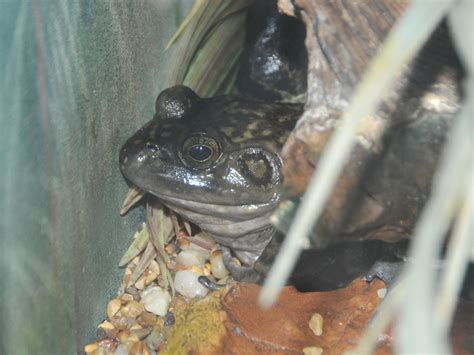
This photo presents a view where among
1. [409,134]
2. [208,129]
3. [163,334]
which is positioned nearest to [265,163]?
[208,129]

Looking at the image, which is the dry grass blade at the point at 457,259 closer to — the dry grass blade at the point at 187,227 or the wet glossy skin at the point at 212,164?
the wet glossy skin at the point at 212,164

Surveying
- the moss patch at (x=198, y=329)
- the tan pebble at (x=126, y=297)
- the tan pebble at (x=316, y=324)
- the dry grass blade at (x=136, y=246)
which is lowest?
the tan pebble at (x=126, y=297)

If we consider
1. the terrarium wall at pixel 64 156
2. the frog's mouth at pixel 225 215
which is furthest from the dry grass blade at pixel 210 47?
the frog's mouth at pixel 225 215

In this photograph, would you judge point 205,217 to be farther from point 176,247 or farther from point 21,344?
point 21,344

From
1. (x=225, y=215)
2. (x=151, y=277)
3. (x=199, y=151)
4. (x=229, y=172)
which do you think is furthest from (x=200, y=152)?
(x=151, y=277)

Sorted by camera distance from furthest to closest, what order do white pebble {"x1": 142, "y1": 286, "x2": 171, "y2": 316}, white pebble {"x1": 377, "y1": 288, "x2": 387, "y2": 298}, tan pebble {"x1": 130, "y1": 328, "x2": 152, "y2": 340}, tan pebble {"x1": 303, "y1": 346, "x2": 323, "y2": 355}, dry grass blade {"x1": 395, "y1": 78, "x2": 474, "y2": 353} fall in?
white pebble {"x1": 142, "y1": 286, "x2": 171, "y2": 316}
tan pebble {"x1": 130, "y1": 328, "x2": 152, "y2": 340}
white pebble {"x1": 377, "y1": 288, "x2": 387, "y2": 298}
tan pebble {"x1": 303, "y1": 346, "x2": 323, "y2": 355}
dry grass blade {"x1": 395, "y1": 78, "x2": 474, "y2": 353}

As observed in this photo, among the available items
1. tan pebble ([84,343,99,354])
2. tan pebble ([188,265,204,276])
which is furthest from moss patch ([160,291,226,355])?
tan pebble ([188,265,204,276])

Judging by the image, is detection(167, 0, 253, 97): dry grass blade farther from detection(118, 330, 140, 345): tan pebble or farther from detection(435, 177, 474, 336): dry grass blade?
detection(435, 177, 474, 336): dry grass blade
